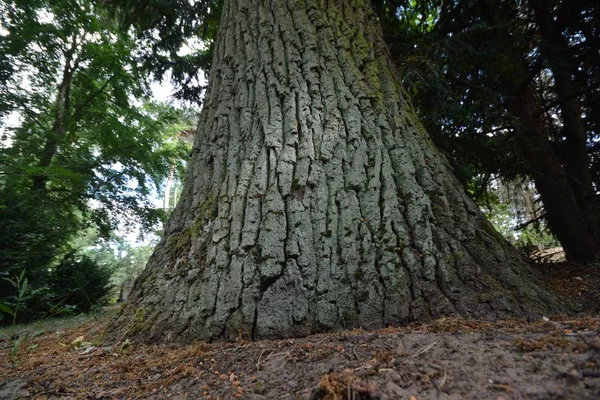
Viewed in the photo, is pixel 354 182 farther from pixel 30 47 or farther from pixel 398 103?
pixel 30 47

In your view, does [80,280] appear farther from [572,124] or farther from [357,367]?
[572,124]

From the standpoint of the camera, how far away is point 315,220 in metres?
1.87

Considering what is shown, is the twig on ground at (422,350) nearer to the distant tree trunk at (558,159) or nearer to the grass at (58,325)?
the grass at (58,325)

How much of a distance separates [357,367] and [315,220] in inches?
35.4

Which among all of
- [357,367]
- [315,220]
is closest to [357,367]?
[357,367]

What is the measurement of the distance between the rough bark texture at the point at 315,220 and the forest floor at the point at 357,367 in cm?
16

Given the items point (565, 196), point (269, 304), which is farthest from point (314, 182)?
point (565, 196)

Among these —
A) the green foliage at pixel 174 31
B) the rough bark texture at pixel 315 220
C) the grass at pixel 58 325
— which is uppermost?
the green foliage at pixel 174 31

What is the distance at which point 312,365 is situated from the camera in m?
1.22

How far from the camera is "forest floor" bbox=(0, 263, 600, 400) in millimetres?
898

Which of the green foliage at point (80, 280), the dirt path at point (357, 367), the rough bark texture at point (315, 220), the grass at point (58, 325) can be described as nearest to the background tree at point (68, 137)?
the green foliage at point (80, 280)

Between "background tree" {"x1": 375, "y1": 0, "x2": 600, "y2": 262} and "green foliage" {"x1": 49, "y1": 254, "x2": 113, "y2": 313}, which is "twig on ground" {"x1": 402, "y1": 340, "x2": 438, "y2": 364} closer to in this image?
"background tree" {"x1": 375, "y1": 0, "x2": 600, "y2": 262}

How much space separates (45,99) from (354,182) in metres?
10.2

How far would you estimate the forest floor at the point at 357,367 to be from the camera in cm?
90
